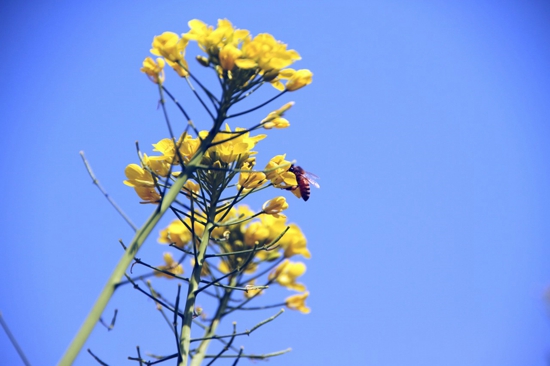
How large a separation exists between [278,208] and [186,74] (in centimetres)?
99

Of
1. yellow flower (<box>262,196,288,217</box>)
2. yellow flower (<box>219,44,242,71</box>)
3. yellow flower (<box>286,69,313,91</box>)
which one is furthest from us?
yellow flower (<box>262,196,288,217</box>)

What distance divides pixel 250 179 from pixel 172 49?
0.85 metres

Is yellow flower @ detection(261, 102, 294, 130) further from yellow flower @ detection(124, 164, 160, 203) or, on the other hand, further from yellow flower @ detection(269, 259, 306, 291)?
yellow flower @ detection(269, 259, 306, 291)

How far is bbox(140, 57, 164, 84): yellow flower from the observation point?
7.88 feet

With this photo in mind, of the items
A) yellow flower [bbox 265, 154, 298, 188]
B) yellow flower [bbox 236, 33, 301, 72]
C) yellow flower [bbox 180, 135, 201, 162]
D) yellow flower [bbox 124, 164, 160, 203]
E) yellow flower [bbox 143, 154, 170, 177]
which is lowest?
yellow flower [bbox 124, 164, 160, 203]

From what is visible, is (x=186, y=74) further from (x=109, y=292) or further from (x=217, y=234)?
(x=217, y=234)

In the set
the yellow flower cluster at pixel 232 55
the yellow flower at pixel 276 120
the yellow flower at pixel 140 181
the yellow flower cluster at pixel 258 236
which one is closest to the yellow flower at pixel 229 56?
the yellow flower cluster at pixel 232 55

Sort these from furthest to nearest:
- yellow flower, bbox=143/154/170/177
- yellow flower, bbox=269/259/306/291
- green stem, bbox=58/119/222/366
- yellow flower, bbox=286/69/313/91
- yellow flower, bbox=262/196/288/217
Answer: yellow flower, bbox=269/259/306/291 → yellow flower, bbox=262/196/288/217 → yellow flower, bbox=143/154/170/177 → yellow flower, bbox=286/69/313/91 → green stem, bbox=58/119/222/366

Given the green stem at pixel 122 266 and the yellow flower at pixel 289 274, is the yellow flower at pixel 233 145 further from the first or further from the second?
the yellow flower at pixel 289 274

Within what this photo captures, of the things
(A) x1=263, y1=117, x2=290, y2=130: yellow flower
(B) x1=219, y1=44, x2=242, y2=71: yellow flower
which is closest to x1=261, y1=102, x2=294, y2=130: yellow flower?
(A) x1=263, y1=117, x2=290, y2=130: yellow flower

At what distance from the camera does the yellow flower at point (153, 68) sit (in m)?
2.40

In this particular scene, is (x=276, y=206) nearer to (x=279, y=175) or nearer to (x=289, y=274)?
(x=279, y=175)

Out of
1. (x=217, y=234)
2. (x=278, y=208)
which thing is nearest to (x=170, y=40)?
(x=278, y=208)

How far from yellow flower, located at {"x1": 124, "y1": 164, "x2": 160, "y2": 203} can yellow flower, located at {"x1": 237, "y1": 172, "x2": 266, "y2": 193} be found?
19.4 inches
